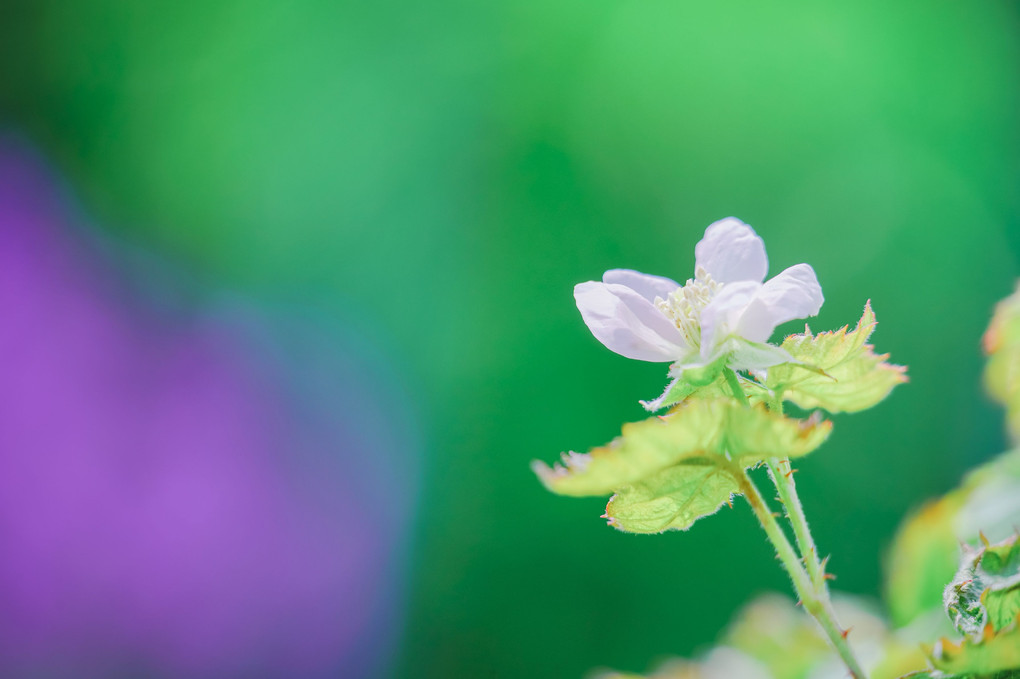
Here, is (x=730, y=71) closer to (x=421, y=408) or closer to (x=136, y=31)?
(x=421, y=408)

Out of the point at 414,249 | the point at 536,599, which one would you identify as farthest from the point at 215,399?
the point at 536,599

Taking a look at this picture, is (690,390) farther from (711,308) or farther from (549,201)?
(549,201)

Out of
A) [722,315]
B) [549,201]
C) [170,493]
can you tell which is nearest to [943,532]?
[722,315]

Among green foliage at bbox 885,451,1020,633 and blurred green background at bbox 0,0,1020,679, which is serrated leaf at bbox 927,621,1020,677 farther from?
blurred green background at bbox 0,0,1020,679

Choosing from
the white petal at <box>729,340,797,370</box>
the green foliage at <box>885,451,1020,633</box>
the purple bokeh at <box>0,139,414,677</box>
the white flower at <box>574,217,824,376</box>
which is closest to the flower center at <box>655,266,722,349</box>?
the white flower at <box>574,217,824,376</box>

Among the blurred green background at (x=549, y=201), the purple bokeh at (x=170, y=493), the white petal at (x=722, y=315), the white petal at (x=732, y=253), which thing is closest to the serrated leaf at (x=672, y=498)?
the white petal at (x=722, y=315)
